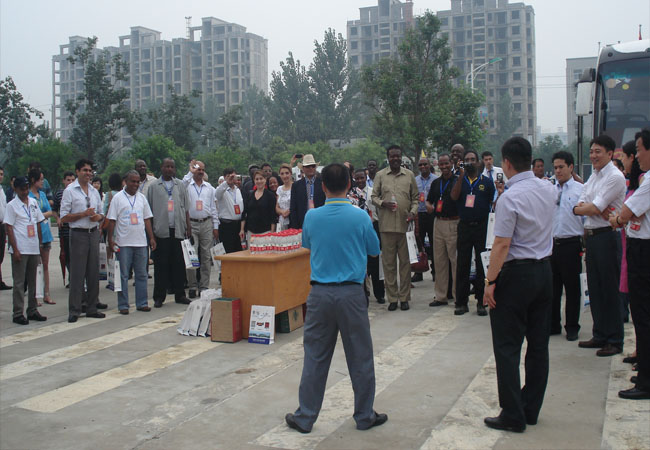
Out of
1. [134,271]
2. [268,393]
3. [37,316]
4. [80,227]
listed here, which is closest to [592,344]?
[268,393]

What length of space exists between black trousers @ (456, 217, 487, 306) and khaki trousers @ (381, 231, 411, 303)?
0.81 meters

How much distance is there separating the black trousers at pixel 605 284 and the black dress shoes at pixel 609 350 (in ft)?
0.13

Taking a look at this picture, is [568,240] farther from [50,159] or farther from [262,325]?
[50,159]

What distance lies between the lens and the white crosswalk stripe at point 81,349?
265 inches

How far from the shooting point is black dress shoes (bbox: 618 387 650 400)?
5207 millimetres

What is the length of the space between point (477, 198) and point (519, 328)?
4.09 meters

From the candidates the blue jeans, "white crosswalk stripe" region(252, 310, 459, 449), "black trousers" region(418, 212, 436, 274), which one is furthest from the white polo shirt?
"black trousers" region(418, 212, 436, 274)

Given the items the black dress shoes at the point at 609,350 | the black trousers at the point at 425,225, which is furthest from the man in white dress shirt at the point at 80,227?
the black dress shoes at the point at 609,350

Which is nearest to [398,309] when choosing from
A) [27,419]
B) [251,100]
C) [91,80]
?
[27,419]

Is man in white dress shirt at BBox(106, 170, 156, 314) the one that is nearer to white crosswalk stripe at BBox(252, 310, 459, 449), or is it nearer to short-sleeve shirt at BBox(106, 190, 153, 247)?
short-sleeve shirt at BBox(106, 190, 153, 247)

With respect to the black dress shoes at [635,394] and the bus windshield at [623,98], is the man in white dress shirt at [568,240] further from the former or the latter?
the bus windshield at [623,98]

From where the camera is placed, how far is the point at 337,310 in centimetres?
466

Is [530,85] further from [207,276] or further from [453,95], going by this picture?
[207,276]

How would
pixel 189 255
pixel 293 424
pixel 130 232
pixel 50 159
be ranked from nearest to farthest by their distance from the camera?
pixel 293 424 → pixel 130 232 → pixel 189 255 → pixel 50 159
